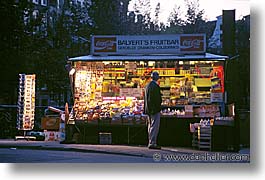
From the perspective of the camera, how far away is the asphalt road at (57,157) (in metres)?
11.2

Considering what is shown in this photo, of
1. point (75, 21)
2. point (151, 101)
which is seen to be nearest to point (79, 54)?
point (75, 21)

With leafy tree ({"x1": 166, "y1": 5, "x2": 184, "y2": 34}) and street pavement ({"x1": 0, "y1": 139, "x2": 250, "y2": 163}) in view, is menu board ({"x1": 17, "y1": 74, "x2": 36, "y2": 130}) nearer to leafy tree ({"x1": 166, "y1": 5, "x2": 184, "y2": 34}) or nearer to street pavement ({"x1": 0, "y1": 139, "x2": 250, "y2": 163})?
street pavement ({"x1": 0, "y1": 139, "x2": 250, "y2": 163})

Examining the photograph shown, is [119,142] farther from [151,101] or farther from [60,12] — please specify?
[60,12]

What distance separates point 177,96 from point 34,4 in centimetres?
281

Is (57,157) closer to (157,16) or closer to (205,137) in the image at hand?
(205,137)

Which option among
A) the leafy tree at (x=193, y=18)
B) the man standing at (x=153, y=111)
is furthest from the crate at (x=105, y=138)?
the leafy tree at (x=193, y=18)

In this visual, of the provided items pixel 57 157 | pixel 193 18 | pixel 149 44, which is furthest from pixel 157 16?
pixel 57 157

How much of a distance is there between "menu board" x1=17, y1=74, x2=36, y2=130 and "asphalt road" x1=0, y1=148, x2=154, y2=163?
1.72 ft

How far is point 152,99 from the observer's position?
40.1ft

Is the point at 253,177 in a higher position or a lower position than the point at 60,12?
lower

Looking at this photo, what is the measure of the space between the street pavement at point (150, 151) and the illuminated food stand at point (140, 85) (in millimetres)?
493

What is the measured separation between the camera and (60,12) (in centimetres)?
1218

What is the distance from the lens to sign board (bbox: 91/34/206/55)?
12328 mm

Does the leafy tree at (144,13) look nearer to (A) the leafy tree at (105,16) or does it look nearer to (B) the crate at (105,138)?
(A) the leafy tree at (105,16)
